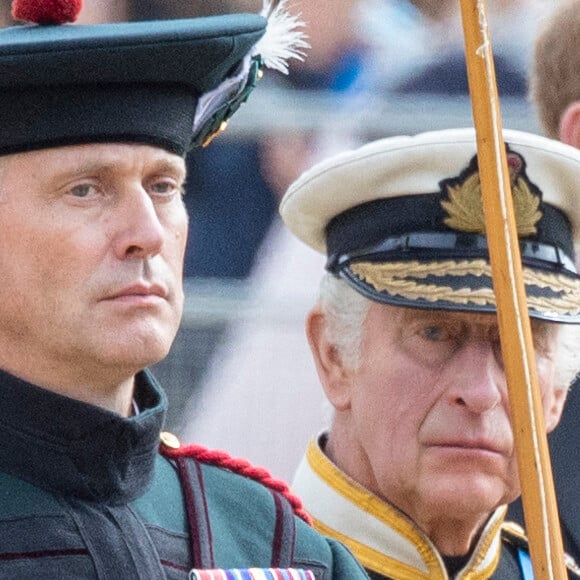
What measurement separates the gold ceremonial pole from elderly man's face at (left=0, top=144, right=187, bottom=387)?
511 mm

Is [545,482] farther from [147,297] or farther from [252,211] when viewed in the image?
[252,211]

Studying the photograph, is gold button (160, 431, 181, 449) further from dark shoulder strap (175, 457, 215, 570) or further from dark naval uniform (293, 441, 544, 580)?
dark naval uniform (293, 441, 544, 580)

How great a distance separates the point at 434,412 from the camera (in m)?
3.88

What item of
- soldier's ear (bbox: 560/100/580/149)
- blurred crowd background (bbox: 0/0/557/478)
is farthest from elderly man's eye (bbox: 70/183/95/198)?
blurred crowd background (bbox: 0/0/557/478)

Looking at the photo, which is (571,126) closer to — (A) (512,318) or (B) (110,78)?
(A) (512,318)

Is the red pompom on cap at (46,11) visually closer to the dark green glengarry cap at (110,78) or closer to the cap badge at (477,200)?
the dark green glengarry cap at (110,78)

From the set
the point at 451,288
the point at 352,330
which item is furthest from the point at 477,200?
the point at 352,330

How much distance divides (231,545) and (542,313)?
1.02m

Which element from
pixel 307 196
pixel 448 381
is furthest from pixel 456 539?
pixel 307 196

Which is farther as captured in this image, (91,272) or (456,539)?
(456,539)

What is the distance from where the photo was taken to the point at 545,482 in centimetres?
305

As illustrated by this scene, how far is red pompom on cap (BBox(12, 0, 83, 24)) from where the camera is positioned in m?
3.07

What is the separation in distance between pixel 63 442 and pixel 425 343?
1.14m

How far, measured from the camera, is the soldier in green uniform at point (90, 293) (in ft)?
9.60
